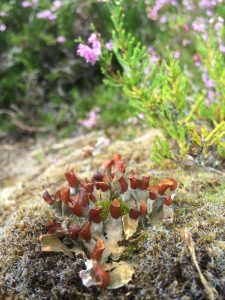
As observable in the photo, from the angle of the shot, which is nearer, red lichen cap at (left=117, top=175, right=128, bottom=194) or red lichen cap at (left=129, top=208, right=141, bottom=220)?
red lichen cap at (left=129, top=208, right=141, bottom=220)

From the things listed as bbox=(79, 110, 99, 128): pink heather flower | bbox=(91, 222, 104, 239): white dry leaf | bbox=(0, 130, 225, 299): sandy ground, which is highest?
bbox=(91, 222, 104, 239): white dry leaf

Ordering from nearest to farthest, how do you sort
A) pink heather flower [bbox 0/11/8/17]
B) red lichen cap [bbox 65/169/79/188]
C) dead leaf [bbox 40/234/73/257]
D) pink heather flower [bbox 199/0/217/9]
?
dead leaf [bbox 40/234/73/257]
red lichen cap [bbox 65/169/79/188]
pink heather flower [bbox 199/0/217/9]
pink heather flower [bbox 0/11/8/17]

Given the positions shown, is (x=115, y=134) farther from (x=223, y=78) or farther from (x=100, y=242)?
(x=100, y=242)

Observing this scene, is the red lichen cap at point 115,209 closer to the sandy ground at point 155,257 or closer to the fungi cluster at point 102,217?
the fungi cluster at point 102,217

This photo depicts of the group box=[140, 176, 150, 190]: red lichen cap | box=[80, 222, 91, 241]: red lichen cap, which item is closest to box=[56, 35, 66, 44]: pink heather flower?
box=[140, 176, 150, 190]: red lichen cap

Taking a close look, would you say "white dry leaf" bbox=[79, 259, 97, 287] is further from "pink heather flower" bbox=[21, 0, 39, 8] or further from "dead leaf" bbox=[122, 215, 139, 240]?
"pink heather flower" bbox=[21, 0, 39, 8]

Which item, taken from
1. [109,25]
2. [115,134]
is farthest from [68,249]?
[109,25]

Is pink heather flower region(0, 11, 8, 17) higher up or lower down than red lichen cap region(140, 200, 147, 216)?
higher up
